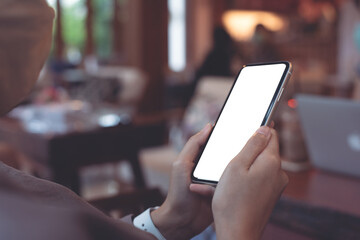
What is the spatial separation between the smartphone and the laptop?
0.65 meters

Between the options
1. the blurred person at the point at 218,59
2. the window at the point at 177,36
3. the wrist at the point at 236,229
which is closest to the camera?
the wrist at the point at 236,229

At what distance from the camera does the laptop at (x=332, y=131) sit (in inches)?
55.1

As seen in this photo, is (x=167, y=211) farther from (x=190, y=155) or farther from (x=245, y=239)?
(x=245, y=239)

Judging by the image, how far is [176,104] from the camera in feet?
23.5

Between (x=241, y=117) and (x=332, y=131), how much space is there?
0.79m

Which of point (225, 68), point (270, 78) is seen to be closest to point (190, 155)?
point (270, 78)

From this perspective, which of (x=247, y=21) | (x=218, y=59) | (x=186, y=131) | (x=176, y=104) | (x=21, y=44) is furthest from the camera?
(x=247, y=21)

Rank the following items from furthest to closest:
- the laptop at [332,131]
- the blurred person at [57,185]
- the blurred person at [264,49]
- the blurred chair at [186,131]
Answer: the blurred person at [264,49] → the blurred chair at [186,131] → the laptop at [332,131] → the blurred person at [57,185]

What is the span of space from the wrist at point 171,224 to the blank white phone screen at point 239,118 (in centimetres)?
10

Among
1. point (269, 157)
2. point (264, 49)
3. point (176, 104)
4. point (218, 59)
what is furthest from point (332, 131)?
point (176, 104)

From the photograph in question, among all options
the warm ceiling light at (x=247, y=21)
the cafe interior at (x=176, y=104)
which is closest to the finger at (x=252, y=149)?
the cafe interior at (x=176, y=104)

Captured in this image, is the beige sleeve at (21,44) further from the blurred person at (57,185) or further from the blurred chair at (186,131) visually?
the blurred chair at (186,131)

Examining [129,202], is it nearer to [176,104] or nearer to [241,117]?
[241,117]

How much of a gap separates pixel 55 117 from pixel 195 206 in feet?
7.57
